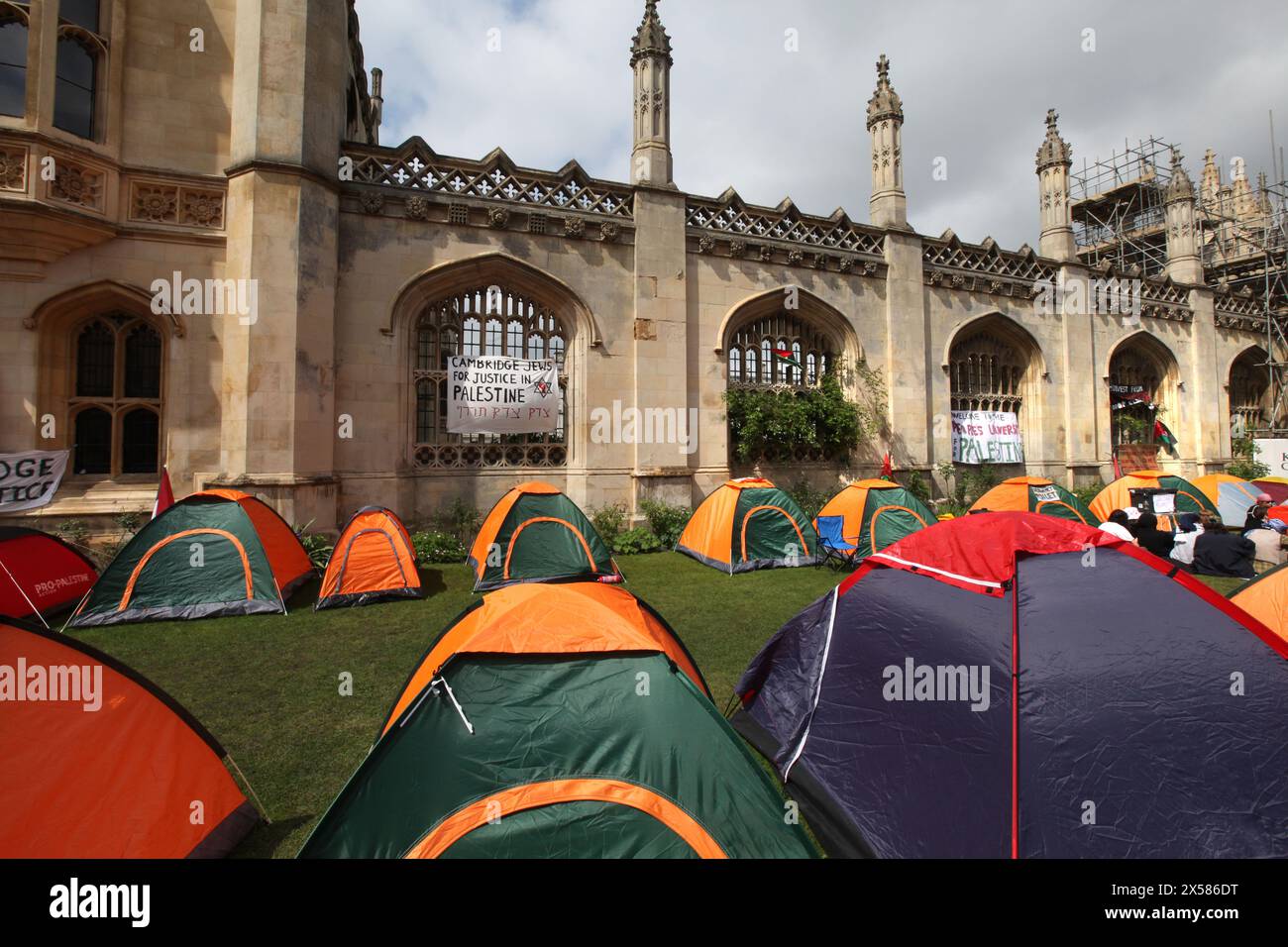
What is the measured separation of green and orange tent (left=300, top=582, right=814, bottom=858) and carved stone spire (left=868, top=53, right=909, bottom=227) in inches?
610

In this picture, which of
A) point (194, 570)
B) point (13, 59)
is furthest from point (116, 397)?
point (13, 59)

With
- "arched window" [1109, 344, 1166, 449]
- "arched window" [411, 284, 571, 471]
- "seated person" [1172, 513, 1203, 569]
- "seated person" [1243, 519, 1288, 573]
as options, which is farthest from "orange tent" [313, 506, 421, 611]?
"arched window" [1109, 344, 1166, 449]

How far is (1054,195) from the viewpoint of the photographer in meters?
17.4

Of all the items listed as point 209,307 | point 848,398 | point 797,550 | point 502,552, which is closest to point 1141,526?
point 797,550

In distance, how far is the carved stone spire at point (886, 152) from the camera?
14727mm

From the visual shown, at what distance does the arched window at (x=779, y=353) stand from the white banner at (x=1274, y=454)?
17.3m

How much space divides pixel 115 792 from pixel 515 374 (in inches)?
381

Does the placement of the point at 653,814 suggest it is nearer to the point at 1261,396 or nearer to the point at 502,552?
the point at 502,552

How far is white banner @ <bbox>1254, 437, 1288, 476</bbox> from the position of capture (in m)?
19.6

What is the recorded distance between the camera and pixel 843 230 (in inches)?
582

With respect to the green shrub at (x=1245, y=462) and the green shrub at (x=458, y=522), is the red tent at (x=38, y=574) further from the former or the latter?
the green shrub at (x=1245, y=462)

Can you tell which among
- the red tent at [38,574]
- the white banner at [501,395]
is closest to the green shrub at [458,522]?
the white banner at [501,395]

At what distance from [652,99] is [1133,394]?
713 inches

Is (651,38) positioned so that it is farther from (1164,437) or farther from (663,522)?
(1164,437)
